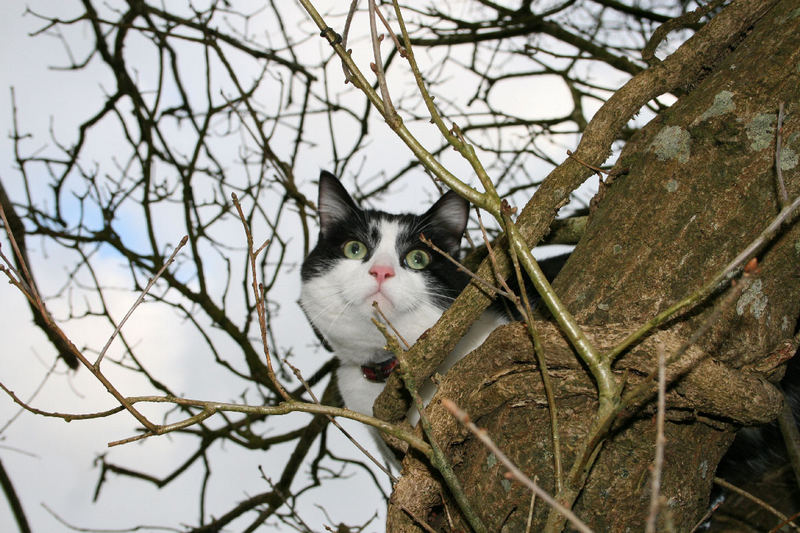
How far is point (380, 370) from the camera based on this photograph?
2314mm

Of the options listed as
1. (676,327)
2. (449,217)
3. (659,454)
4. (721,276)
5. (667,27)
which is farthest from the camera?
(449,217)

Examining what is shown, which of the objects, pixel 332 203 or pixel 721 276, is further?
pixel 332 203

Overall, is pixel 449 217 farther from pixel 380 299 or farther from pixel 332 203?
pixel 380 299

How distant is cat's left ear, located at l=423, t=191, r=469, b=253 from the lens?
2539mm

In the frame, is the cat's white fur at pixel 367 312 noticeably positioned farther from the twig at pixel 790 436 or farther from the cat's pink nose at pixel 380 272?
the twig at pixel 790 436

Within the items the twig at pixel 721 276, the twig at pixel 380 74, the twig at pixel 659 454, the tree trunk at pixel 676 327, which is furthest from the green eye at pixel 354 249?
the twig at pixel 659 454

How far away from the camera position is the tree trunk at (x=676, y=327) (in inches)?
46.3

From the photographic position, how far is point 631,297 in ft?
4.04

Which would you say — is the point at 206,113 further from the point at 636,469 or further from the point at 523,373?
the point at 636,469

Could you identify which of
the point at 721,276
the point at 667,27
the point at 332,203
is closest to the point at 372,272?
the point at 332,203

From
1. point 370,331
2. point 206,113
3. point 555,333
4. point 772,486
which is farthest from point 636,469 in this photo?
point 206,113

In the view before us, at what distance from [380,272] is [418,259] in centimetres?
34

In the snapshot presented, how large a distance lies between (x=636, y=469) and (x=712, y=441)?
218mm

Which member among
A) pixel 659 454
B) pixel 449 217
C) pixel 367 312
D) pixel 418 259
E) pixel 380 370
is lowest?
pixel 659 454
